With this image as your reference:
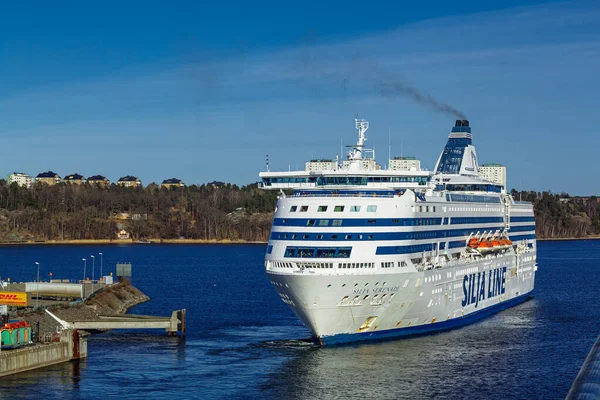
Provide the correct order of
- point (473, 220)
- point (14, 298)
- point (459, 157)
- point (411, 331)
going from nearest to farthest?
point (411, 331), point (14, 298), point (473, 220), point (459, 157)

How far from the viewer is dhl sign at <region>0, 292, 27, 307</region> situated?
64812 mm

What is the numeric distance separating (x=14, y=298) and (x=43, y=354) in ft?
47.5

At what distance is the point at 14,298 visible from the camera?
65.1 m

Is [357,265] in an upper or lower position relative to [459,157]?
lower

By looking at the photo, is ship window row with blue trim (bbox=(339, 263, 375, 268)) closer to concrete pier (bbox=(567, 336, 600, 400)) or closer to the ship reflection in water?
the ship reflection in water

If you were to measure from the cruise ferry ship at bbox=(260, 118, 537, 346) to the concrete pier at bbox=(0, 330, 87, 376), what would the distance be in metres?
12.4

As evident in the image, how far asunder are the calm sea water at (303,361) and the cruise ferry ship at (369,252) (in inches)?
70.9

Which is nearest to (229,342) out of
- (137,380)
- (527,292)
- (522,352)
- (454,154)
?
(137,380)

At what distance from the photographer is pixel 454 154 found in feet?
276

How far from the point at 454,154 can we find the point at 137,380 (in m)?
44.7

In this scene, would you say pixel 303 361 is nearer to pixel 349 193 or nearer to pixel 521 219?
pixel 349 193

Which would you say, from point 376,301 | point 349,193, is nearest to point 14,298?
point 349,193

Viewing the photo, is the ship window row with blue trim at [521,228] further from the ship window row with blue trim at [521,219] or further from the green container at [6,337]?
the green container at [6,337]

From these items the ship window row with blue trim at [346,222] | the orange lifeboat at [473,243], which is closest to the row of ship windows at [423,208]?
the ship window row with blue trim at [346,222]
